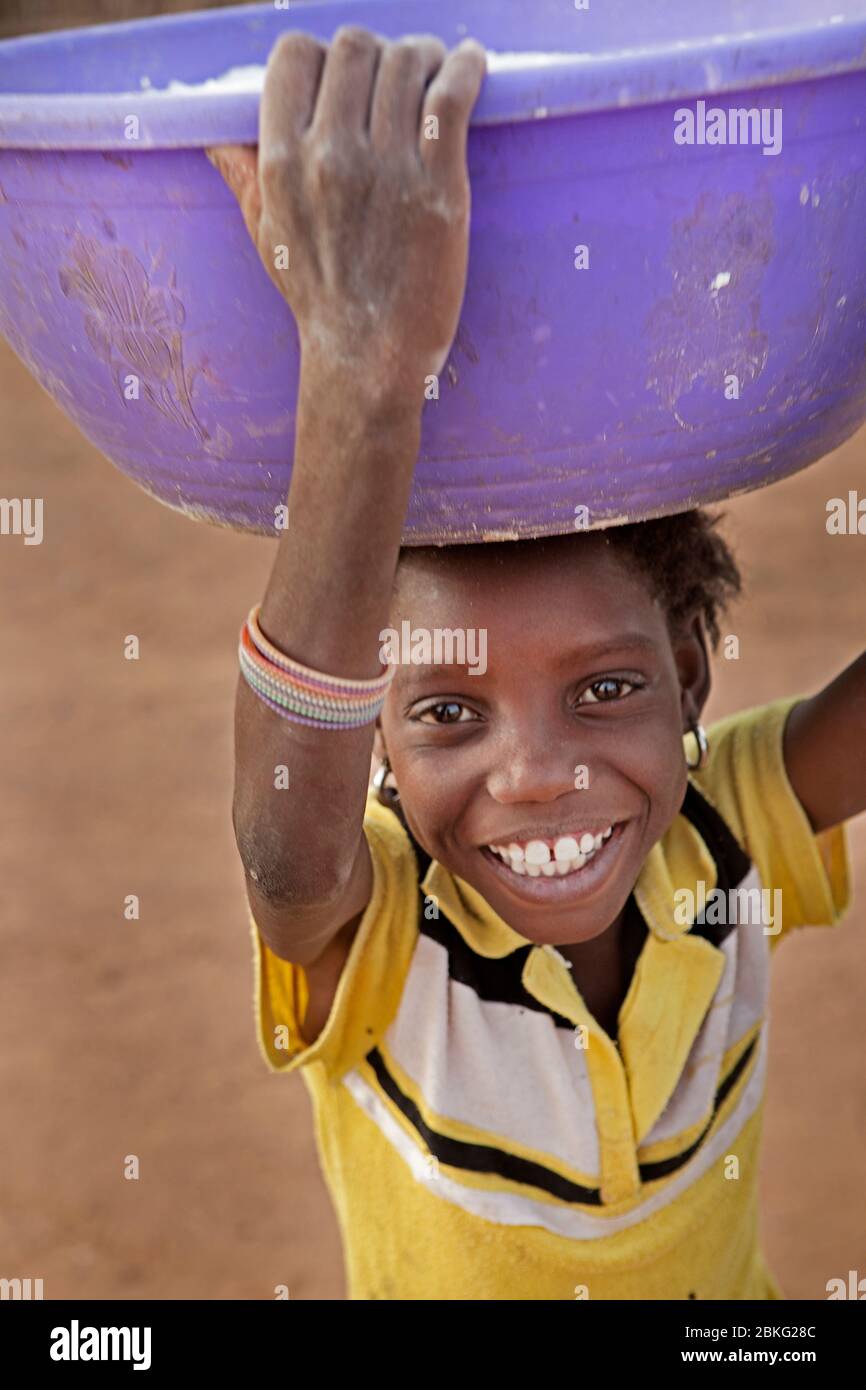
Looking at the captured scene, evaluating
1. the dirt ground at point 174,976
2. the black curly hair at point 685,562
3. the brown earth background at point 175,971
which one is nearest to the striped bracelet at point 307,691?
the black curly hair at point 685,562

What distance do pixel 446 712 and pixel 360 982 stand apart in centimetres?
27

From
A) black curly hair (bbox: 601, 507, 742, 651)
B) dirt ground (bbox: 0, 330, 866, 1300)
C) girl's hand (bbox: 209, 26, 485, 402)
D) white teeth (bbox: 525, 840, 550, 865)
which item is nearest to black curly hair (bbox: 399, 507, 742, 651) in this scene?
black curly hair (bbox: 601, 507, 742, 651)

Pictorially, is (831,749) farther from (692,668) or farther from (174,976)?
(174,976)

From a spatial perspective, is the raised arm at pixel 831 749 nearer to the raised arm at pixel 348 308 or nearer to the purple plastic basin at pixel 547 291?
the purple plastic basin at pixel 547 291

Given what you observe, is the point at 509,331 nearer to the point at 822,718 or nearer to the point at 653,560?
the point at 653,560

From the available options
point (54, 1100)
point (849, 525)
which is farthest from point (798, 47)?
point (849, 525)

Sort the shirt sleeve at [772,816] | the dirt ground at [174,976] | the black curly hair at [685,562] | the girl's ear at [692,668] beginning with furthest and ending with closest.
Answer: the dirt ground at [174,976], the shirt sleeve at [772,816], the girl's ear at [692,668], the black curly hair at [685,562]

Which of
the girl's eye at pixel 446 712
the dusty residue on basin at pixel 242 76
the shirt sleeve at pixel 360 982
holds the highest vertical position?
the dusty residue on basin at pixel 242 76

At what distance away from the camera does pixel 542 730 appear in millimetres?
1221

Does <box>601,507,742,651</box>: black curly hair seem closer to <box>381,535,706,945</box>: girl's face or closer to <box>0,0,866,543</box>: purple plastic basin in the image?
<box>381,535,706,945</box>: girl's face

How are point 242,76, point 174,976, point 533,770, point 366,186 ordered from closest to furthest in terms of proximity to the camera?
point 366,186 < point 533,770 < point 242,76 < point 174,976

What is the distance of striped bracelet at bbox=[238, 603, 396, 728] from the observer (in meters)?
0.96

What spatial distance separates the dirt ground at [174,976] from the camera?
8.63 feet

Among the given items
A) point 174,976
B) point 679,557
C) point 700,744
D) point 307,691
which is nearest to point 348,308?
point 307,691
